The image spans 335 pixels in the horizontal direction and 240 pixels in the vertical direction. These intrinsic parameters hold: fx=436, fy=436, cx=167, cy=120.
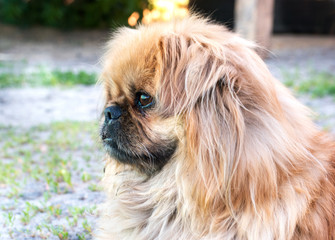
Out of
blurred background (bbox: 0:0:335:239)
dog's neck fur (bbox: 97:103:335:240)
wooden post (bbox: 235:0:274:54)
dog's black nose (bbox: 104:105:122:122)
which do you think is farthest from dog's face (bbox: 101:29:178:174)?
wooden post (bbox: 235:0:274:54)

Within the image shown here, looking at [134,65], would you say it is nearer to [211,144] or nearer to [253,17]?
[211,144]

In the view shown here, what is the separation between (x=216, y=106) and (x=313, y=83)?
5.96 m

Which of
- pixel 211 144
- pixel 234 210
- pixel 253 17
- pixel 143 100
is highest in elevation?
pixel 143 100

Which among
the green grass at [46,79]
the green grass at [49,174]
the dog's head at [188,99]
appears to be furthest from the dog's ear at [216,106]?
the green grass at [46,79]

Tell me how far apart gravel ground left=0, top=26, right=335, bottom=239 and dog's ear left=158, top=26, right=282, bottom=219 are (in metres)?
0.64

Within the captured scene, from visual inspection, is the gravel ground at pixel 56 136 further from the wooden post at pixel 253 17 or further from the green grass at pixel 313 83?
the wooden post at pixel 253 17

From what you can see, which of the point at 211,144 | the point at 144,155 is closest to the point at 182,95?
the point at 211,144

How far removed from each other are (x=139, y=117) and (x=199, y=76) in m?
0.41

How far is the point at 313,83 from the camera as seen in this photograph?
758cm

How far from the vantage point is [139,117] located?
2.33 m

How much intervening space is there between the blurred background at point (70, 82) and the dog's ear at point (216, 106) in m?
0.46

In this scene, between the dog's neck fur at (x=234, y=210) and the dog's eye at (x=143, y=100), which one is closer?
the dog's neck fur at (x=234, y=210)

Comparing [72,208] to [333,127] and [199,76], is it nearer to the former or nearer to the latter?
[199,76]

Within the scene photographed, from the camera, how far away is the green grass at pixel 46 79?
814 centimetres
